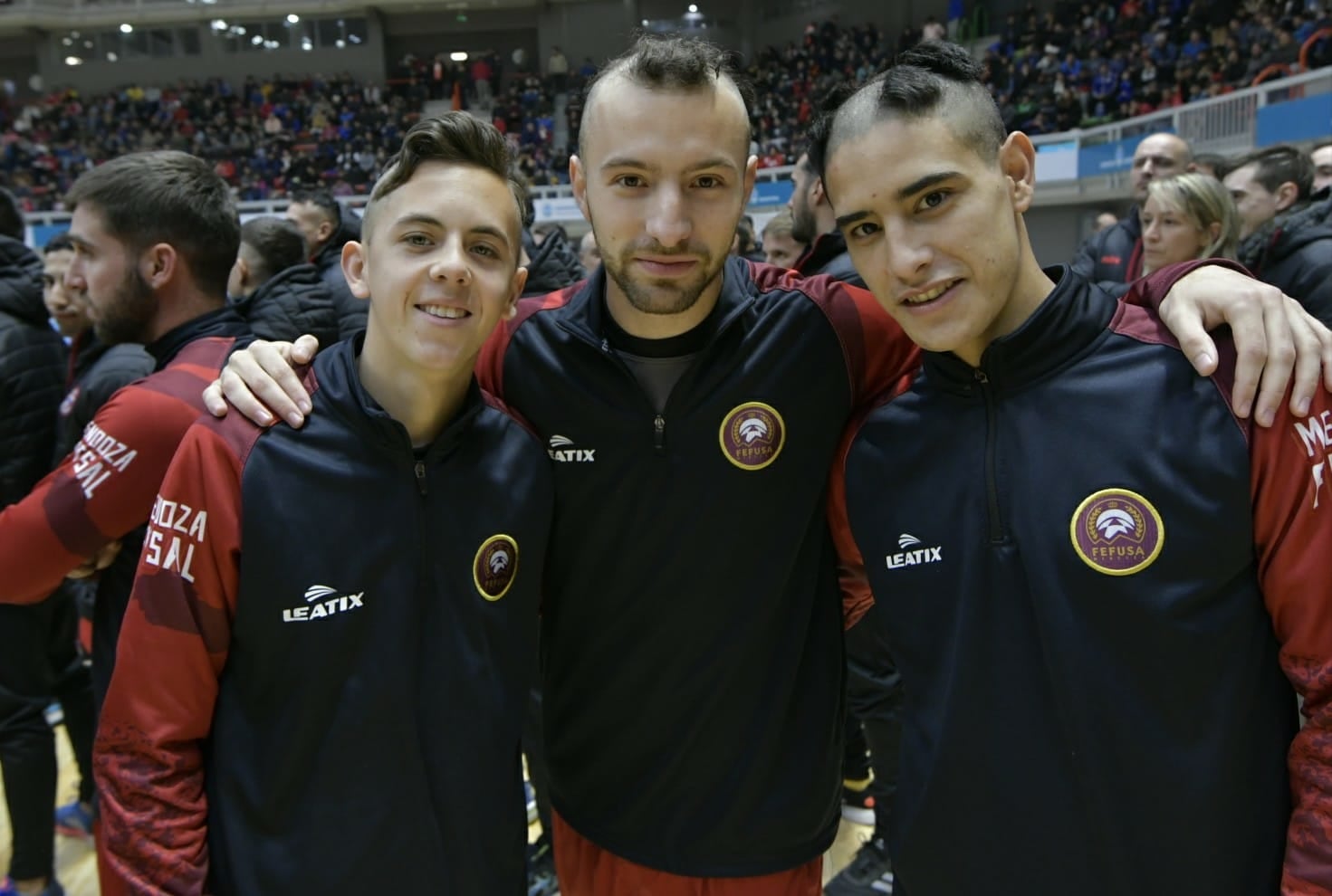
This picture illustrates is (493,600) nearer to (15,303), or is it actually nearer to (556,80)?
(15,303)

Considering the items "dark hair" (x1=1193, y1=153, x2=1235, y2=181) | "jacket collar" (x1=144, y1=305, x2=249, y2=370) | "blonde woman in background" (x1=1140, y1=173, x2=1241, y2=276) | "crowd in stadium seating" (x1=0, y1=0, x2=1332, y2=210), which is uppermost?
"crowd in stadium seating" (x1=0, y1=0, x2=1332, y2=210)

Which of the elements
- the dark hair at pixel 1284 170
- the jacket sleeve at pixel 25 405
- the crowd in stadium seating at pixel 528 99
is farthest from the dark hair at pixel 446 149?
the crowd in stadium seating at pixel 528 99

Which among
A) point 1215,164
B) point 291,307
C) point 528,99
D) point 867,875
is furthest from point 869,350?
point 528,99

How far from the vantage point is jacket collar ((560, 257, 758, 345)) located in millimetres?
1831

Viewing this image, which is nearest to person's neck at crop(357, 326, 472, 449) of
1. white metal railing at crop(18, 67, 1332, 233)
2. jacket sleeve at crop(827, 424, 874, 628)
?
jacket sleeve at crop(827, 424, 874, 628)

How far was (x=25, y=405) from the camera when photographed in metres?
2.99

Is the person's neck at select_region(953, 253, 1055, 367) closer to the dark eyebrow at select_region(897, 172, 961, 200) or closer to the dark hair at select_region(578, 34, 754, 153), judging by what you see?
the dark eyebrow at select_region(897, 172, 961, 200)

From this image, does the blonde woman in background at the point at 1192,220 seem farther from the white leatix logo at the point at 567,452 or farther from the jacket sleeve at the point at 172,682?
the jacket sleeve at the point at 172,682

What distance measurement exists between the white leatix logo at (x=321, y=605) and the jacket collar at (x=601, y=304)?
2.21 ft

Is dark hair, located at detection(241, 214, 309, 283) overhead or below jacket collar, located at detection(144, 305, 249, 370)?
overhead

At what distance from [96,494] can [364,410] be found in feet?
2.56

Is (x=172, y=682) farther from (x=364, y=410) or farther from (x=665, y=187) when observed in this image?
(x=665, y=187)

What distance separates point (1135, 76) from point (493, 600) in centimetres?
1930

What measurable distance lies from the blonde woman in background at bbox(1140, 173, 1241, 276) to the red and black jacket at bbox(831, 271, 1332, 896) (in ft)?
9.35
